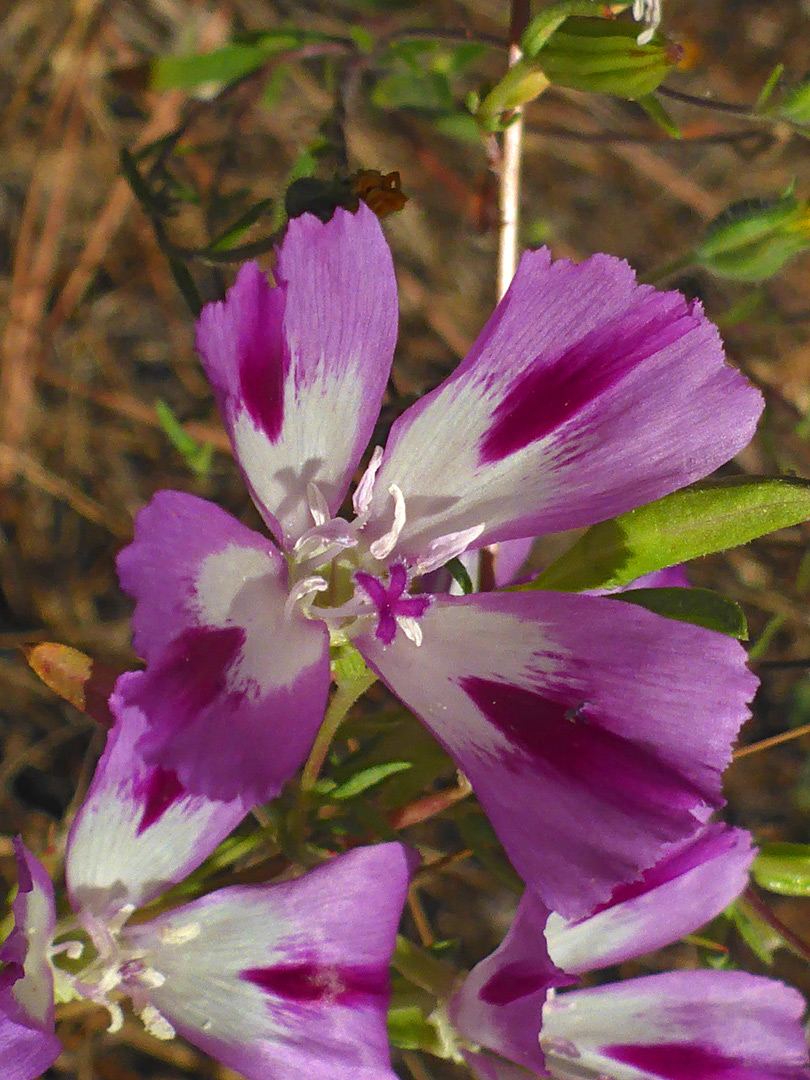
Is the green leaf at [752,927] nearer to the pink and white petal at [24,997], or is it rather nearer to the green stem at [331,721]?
the green stem at [331,721]

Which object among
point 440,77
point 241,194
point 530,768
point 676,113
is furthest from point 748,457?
point 530,768

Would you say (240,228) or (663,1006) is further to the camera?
(240,228)

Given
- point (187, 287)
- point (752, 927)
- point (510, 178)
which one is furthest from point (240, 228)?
point (752, 927)

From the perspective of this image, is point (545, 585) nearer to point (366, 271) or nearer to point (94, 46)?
point (366, 271)

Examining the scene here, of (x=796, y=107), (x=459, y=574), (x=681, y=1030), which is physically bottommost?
(x=681, y=1030)

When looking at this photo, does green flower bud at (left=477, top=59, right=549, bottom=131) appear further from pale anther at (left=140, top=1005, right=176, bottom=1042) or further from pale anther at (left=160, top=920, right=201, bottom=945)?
pale anther at (left=140, top=1005, right=176, bottom=1042)

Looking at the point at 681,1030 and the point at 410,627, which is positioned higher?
the point at 410,627

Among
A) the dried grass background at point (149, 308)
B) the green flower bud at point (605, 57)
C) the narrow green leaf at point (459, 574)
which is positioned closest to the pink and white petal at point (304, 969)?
the narrow green leaf at point (459, 574)

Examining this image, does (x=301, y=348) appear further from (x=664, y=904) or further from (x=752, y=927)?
(x=752, y=927)
